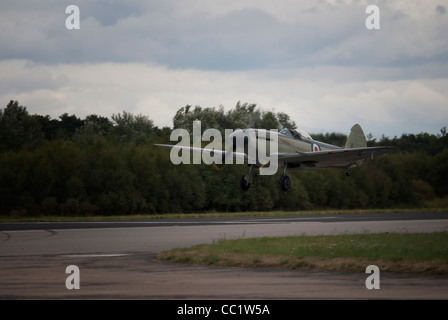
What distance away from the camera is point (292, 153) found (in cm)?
3525

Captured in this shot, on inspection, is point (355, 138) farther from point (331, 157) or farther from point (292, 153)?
point (292, 153)

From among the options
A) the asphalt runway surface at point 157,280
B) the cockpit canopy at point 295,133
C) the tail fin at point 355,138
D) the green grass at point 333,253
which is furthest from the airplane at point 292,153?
the asphalt runway surface at point 157,280

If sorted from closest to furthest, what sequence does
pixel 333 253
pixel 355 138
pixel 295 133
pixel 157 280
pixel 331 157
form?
pixel 157 280 → pixel 333 253 → pixel 331 157 → pixel 295 133 → pixel 355 138

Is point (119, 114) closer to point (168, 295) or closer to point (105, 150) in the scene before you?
point (105, 150)

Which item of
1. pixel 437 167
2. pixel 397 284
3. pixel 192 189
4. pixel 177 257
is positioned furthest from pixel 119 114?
pixel 397 284

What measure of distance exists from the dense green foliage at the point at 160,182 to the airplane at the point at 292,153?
769 inches

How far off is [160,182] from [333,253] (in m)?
48.3

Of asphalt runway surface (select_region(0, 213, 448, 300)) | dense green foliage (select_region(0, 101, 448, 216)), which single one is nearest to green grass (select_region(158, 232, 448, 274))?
asphalt runway surface (select_region(0, 213, 448, 300))

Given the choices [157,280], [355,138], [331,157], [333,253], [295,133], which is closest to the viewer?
[157,280]

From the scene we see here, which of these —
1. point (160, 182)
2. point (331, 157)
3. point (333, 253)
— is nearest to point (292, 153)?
point (331, 157)

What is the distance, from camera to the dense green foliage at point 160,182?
209ft

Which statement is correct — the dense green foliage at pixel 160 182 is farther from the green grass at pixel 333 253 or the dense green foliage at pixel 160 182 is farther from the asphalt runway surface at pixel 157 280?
the asphalt runway surface at pixel 157 280

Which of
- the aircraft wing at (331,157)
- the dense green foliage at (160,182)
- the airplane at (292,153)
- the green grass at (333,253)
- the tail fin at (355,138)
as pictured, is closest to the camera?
the green grass at (333,253)
